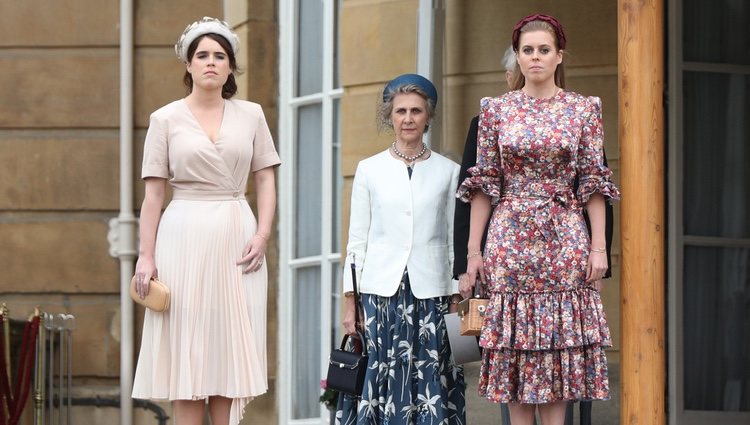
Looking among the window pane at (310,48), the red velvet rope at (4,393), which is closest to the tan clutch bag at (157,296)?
the red velvet rope at (4,393)

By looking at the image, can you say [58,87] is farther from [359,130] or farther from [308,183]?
[359,130]

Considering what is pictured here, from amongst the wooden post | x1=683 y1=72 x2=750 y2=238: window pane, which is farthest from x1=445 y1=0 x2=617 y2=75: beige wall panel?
the wooden post

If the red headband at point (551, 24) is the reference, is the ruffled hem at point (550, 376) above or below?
below

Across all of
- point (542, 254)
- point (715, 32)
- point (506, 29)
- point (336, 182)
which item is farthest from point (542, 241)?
point (336, 182)

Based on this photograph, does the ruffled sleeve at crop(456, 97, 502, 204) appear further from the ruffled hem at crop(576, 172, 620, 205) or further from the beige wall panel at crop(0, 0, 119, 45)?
the beige wall panel at crop(0, 0, 119, 45)

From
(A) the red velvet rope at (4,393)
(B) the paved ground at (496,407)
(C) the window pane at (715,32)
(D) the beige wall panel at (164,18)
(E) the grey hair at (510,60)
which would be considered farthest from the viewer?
(D) the beige wall panel at (164,18)

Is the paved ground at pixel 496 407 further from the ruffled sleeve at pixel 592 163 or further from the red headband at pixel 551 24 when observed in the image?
the red headband at pixel 551 24

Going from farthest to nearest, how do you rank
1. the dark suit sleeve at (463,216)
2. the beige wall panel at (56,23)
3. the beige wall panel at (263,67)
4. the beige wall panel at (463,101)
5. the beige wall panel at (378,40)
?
the beige wall panel at (56,23) → the beige wall panel at (263,67) → the beige wall panel at (378,40) → the beige wall panel at (463,101) → the dark suit sleeve at (463,216)

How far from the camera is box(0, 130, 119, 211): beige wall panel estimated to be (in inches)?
430

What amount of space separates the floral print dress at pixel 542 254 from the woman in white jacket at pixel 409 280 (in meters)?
0.51

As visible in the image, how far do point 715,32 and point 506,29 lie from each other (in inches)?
43.8

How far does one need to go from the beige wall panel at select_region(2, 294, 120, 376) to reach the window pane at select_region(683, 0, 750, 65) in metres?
4.15

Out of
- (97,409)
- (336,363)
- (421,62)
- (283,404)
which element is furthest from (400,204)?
(97,409)

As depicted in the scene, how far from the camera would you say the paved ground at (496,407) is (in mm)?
8477
